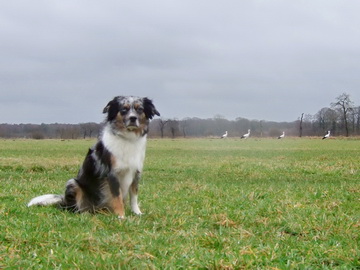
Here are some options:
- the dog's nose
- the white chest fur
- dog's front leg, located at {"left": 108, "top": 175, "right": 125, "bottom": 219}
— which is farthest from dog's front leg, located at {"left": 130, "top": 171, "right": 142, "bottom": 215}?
the dog's nose

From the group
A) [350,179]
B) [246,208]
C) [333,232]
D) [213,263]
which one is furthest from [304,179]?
[213,263]

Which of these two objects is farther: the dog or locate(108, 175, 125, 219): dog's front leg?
the dog

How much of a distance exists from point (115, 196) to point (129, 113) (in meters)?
1.47

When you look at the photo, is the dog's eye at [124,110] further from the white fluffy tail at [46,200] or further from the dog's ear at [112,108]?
the white fluffy tail at [46,200]

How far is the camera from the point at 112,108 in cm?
845

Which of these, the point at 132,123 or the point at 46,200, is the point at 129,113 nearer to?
the point at 132,123

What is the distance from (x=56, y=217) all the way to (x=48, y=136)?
93937mm

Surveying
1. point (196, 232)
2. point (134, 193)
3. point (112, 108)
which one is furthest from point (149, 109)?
point (196, 232)

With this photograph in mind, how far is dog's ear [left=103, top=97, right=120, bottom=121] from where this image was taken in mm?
8406

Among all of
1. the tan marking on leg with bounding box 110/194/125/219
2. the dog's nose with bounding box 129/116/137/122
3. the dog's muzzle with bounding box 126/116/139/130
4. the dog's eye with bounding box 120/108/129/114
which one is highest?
the dog's eye with bounding box 120/108/129/114

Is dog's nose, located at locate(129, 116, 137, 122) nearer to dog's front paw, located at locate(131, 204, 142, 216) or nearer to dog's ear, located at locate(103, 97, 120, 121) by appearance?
dog's ear, located at locate(103, 97, 120, 121)

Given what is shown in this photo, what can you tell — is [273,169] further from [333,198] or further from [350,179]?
[333,198]

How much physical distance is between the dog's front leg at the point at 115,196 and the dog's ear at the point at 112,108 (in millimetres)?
1109

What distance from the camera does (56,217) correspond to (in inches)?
293
